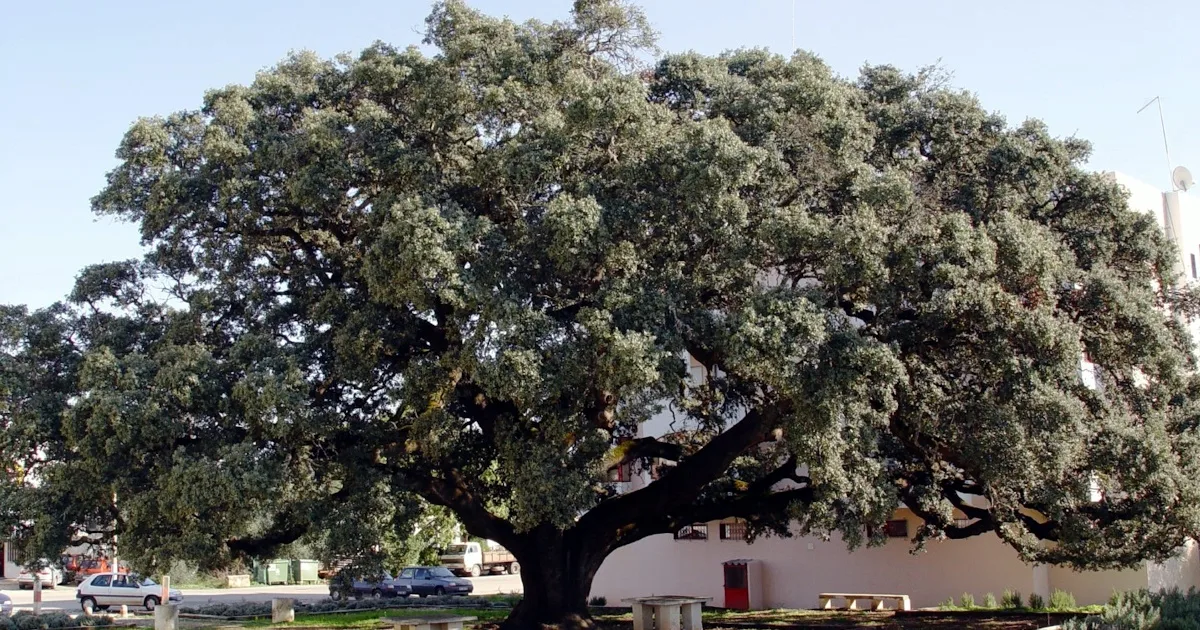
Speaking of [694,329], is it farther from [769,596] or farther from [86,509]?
[769,596]

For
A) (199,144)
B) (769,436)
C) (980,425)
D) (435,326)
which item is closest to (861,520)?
(769,436)

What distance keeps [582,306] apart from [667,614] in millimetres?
6867

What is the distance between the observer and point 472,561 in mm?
53375

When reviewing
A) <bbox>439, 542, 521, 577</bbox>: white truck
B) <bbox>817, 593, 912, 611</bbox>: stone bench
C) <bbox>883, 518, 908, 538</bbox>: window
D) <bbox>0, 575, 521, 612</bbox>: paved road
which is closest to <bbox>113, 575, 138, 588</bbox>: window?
<bbox>0, 575, 521, 612</bbox>: paved road

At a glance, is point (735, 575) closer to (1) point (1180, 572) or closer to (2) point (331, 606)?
(1) point (1180, 572)

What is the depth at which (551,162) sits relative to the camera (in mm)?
16094

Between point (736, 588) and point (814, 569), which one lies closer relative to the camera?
point (814, 569)

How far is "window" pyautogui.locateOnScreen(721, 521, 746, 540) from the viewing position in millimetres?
29297

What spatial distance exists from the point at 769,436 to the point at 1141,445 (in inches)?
226

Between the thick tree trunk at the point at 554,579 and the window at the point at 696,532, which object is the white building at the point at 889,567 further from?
the thick tree trunk at the point at 554,579

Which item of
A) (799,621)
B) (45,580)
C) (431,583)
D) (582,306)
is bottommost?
(45,580)

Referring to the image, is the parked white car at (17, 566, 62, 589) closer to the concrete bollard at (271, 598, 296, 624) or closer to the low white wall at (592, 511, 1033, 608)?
the concrete bollard at (271, 598, 296, 624)

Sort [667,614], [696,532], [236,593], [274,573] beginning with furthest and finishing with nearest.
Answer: [274,573], [236,593], [696,532], [667,614]

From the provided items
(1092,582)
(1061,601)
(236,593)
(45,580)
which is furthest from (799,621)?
(45,580)
